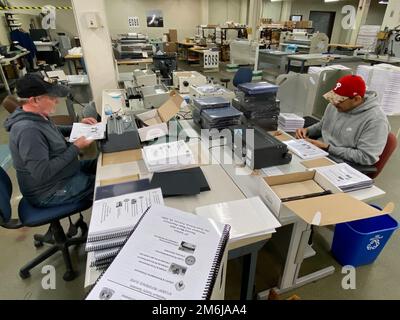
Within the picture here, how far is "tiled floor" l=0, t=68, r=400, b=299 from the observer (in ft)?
5.38

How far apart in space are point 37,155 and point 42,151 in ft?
0.12

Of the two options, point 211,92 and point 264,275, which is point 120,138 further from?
point 264,275

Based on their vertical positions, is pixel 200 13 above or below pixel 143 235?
above

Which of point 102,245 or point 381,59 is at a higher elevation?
point 381,59

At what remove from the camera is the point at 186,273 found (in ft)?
2.31

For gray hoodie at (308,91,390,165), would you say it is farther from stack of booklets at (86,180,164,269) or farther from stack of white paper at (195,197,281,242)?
stack of booklets at (86,180,164,269)

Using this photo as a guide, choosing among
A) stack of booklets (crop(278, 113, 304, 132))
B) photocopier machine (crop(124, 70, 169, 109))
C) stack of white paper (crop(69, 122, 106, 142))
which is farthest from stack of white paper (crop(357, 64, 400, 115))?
stack of white paper (crop(69, 122, 106, 142))

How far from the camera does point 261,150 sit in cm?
148

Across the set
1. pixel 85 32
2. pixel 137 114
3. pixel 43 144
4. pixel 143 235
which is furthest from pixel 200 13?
pixel 143 235

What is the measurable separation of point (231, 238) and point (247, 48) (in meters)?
4.85

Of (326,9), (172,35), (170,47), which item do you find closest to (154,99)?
(170,47)

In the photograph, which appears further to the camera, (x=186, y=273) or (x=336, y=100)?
(x=336, y=100)

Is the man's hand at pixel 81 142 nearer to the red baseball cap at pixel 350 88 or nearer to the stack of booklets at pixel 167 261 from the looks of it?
the stack of booklets at pixel 167 261
